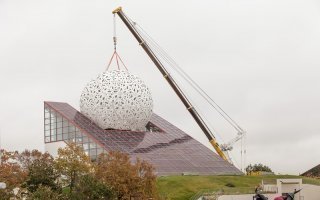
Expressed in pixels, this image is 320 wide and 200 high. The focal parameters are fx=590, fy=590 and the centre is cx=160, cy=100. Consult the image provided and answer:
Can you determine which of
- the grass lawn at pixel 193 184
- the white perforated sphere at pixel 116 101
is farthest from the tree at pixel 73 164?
the white perforated sphere at pixel 116 101

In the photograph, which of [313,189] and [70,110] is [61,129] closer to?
[70,110]

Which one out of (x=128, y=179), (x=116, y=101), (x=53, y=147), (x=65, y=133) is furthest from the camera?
(x=53, y=147)

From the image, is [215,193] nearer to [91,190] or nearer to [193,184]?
[193,184]

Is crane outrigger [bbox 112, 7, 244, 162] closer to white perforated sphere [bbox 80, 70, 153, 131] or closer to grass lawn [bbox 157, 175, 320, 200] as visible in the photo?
white perforated sphere [bbox 80, 70, 153, 131]

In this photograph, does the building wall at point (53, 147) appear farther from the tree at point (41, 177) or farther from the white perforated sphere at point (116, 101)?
the tree at point (41, 177)

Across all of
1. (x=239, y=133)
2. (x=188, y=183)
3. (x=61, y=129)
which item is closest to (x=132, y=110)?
(x=61, y=129)

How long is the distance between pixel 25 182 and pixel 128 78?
76.5 ft

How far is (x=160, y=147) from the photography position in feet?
228

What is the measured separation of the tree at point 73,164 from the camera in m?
48.3

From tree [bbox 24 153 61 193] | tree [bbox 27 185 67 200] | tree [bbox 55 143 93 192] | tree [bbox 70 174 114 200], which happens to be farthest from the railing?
tree [bbox 24 153 61 193]

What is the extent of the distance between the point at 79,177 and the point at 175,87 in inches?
1457

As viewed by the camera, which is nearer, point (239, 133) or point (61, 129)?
point (61, 129)

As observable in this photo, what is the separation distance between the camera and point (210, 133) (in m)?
81.3

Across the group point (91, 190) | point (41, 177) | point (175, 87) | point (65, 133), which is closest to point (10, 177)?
point (41, 177)
